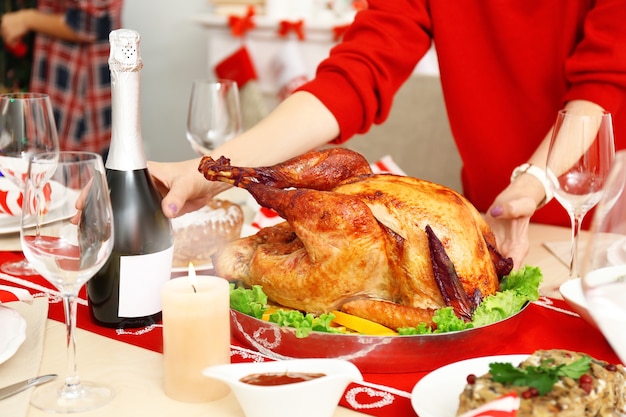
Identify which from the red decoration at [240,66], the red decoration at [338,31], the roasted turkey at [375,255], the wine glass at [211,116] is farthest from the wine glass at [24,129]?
the red decoration at [240,66]

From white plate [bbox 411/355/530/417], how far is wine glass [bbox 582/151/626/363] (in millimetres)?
215

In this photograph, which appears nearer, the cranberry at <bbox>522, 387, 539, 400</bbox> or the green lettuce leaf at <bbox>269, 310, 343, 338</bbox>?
the cranberry at <bbox>522, 387, 539, 400</bbox>

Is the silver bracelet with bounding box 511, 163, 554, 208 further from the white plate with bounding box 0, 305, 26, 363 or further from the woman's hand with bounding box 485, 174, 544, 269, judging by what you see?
the white plate with bounding box 0, 305, 26, 363

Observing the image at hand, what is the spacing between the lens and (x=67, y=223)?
0.78 metres

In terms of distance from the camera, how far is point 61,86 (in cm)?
362

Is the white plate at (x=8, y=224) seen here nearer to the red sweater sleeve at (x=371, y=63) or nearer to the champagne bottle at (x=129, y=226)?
the champagne bottle at (x=129, y=226)

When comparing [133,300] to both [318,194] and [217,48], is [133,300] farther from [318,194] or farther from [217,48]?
[217,48]

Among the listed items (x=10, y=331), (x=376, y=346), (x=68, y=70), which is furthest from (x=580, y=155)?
(x=68, y=70)

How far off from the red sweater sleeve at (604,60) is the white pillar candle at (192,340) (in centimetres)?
95

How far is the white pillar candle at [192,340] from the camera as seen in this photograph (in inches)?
32.0

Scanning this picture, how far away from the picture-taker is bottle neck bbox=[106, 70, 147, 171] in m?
0.96

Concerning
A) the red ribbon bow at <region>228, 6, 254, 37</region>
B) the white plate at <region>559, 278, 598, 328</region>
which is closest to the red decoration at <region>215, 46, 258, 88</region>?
the red ribbon bow at <region>228, 6, 254, 37</region>

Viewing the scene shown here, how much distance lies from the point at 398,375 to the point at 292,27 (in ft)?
8.57

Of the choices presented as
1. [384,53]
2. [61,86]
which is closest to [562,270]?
[384,53]
